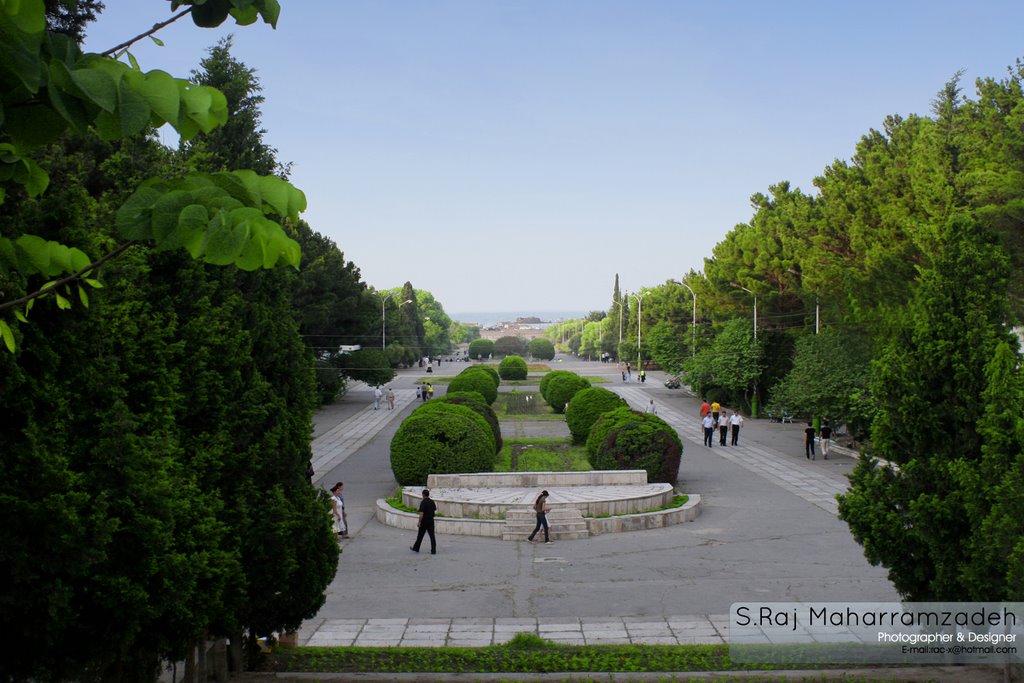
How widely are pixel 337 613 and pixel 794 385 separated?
19.9 meters

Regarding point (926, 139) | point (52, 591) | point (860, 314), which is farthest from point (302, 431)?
point (926, 139)

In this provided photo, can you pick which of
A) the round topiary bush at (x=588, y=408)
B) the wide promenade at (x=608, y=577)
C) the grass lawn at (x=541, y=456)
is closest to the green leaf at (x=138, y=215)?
the wide promenade at (x=608, y=577)

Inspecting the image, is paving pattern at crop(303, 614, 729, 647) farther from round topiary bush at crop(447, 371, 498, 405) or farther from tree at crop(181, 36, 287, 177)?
round topiary bush at crop(447, 371, 498, 405)

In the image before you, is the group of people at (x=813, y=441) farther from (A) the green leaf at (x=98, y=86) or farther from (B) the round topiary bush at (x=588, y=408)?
(A) the green leaf at (x=98, y=86)

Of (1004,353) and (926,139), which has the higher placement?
(926,139)

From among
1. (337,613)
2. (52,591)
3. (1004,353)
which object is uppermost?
(1004,353)

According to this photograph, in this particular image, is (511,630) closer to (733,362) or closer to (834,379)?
(834,379)

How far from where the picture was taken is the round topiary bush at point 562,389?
38594 millimetres

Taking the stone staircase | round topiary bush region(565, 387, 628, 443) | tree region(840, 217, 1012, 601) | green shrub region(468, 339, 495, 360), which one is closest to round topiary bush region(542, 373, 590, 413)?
round topiary bush region(565, 387, 628, 443)

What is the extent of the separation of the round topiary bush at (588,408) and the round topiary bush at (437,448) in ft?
21.5

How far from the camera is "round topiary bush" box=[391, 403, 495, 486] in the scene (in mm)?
20172

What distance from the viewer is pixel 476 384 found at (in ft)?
123

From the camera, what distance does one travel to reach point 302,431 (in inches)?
360

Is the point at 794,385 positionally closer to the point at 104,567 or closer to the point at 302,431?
the point at 302,431
